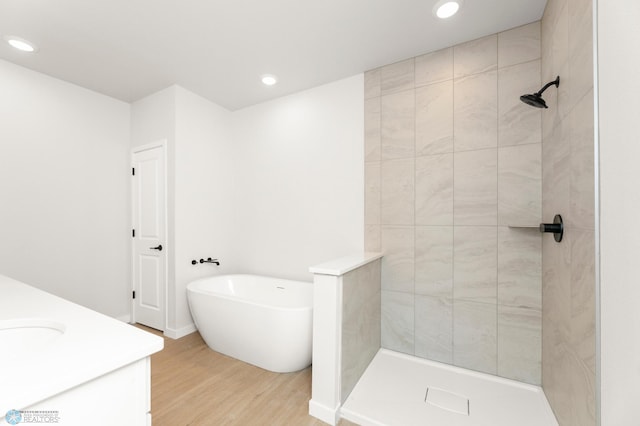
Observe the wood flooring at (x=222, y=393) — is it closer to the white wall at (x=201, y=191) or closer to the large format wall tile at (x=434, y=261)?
the white wall at (x=201, y=191)

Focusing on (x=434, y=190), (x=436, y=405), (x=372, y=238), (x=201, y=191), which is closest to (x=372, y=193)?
(x=372, y=238)

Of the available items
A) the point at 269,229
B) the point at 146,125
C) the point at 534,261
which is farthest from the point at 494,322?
the point at 146,125

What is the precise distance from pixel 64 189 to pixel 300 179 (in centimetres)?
237

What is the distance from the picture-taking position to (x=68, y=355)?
68 cm

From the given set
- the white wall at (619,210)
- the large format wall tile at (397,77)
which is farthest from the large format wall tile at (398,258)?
the white wall at (619,210)

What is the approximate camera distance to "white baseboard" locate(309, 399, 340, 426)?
1.61 m

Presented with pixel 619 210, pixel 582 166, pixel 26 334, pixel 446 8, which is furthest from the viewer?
pixel 446 8

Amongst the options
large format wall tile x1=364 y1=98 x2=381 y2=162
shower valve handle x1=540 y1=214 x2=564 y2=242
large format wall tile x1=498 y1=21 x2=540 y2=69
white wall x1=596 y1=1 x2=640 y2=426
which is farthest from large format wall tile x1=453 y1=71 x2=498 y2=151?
white wall x1=596 y1=1 x2=640 y2=426

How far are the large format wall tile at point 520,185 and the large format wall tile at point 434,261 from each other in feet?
1.34

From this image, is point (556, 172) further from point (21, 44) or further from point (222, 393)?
point (21, 44)

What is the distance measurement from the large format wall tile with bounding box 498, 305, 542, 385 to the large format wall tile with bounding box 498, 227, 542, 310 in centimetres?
7

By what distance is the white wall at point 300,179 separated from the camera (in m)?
2.60

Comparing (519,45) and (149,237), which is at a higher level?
(519,45)

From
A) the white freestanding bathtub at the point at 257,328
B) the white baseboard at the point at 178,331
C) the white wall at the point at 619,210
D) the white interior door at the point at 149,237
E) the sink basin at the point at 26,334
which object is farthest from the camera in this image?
the white interior door at the point at 149,237
